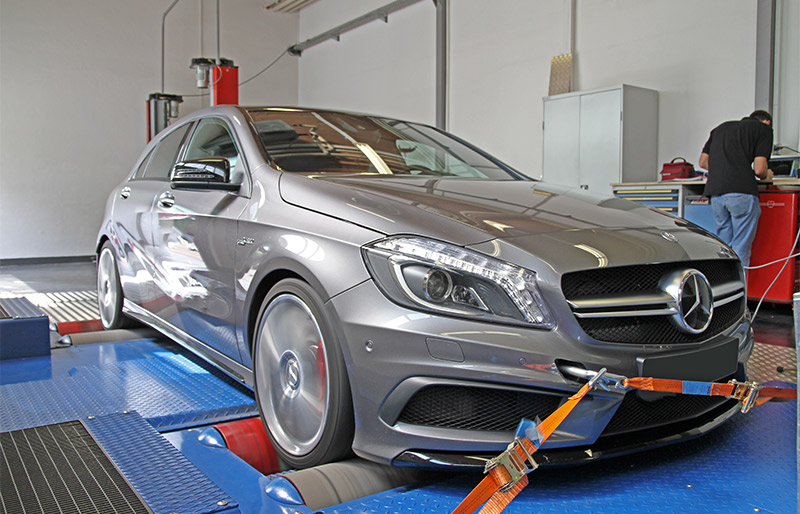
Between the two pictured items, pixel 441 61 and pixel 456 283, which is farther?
pixel 441 61

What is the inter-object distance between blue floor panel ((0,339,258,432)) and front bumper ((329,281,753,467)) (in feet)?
3.18

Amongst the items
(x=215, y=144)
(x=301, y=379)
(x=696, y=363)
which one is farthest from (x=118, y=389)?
(x=696, y=363)

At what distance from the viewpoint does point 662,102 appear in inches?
271

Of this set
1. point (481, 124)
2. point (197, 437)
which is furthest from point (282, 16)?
point (197, 437)

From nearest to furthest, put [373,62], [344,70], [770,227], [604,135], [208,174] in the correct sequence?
1. [208,174]
2. [770,227]
3. [604,135]
4. [373,62]
5. [344,70]

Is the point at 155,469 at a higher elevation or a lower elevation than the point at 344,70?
Answer: lower

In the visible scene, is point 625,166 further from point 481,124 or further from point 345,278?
point 345,278

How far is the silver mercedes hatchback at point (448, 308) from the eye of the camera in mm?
1534

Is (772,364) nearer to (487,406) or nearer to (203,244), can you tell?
(487,406)

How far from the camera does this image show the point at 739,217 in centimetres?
537

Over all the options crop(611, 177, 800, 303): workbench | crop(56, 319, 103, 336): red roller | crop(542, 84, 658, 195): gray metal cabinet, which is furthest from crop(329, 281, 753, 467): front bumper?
crop(542, 84, 658, 195): gray metal cabinet

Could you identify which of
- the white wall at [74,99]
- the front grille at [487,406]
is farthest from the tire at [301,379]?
the white wall at [74,99]

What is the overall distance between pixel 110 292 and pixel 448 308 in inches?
110

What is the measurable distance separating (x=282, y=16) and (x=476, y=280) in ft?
39.6
